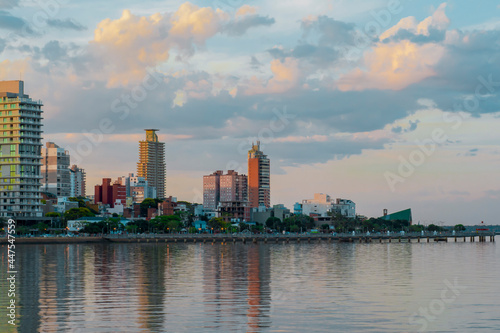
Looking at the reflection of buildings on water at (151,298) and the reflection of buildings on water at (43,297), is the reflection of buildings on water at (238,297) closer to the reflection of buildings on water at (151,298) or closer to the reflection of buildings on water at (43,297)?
the reflection of buildings on water at (151,298)

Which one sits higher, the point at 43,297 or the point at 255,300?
the point at 43,297

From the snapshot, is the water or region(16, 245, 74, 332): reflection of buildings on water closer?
the water

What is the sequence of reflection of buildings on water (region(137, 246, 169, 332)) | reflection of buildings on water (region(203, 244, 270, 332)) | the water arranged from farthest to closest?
reflection of buildings on water (region(203, 244, 270, 332)) → reflection of buildings on water (region(137, 246, 169, 332)) → the water

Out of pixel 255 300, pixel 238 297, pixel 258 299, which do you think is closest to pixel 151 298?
pixel 238 297

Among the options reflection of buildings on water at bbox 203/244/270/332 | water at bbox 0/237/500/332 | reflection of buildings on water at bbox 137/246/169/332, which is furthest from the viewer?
reflection of buildings on water at bbox 203/244/270/332

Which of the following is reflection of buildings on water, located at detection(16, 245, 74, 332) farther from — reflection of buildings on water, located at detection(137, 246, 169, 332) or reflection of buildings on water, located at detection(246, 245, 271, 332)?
reflection of buildings on water, located at detection(246, 245, 271, 332)

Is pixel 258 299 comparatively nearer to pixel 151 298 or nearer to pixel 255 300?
pixel 255 300

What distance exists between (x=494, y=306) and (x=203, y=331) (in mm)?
23602

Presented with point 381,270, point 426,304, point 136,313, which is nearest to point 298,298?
point 426,304

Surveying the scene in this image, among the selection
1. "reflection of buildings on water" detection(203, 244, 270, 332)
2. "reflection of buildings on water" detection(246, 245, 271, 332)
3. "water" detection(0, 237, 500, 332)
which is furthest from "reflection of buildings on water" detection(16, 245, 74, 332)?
"reflection of buildings on water" detection(246, 245, 271, 332)

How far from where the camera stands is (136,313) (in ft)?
150

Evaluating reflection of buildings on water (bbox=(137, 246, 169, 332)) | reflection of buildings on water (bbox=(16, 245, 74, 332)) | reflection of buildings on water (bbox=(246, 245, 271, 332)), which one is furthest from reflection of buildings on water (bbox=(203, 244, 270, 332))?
reflection of buildings on water (bbox=(16, 245, 74, 332))

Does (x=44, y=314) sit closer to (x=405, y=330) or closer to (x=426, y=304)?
(x=405, y=330)

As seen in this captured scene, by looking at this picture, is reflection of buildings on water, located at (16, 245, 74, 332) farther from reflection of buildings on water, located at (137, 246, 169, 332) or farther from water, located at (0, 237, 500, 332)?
reflection of buildings on water, located at (137, 246, 169, 332)
